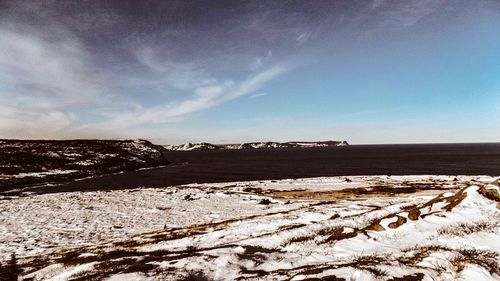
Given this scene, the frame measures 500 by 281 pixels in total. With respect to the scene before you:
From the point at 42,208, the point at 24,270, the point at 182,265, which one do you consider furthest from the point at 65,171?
the point at 182,265

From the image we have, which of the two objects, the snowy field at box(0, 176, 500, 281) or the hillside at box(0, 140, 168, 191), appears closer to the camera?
the snowy field at box(0, 176, 500, 281)

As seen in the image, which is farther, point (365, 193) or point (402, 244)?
point (365, 193)

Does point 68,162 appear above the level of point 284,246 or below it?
above

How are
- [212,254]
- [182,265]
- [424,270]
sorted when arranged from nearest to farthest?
[424,270] < [182,265] < [212,254]

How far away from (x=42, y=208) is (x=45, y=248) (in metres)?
19.6

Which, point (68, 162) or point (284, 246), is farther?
point (68, 162)

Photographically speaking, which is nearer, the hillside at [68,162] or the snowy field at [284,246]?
the snowy field at [284,246]

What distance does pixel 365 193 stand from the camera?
42781 millimetres

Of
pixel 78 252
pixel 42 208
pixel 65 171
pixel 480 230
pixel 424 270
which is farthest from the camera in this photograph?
pixel 65 171

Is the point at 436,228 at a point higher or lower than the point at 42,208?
higher

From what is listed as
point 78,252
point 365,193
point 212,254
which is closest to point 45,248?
point 78,252

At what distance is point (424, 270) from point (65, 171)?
3505 inches

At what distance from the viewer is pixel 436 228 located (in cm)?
1507

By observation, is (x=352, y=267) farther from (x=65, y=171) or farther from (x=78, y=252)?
(x=65, y=171)
